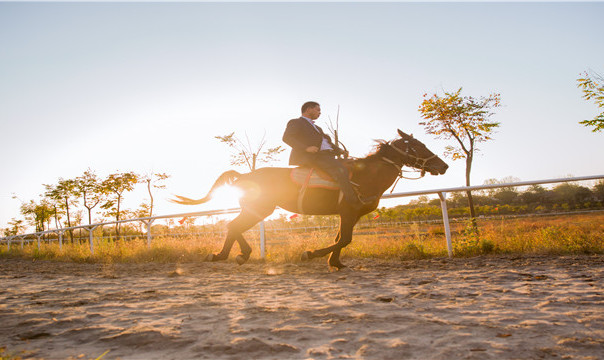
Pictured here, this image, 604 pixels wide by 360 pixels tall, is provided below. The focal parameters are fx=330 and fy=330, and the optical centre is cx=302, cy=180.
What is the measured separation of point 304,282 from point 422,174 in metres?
2.71

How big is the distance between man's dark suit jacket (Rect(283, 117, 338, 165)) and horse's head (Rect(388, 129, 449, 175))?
53.7 inches

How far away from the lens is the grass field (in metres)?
6.26

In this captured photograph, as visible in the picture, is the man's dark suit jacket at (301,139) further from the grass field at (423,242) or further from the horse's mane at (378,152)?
the grass field at (423,242)

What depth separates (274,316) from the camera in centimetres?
264

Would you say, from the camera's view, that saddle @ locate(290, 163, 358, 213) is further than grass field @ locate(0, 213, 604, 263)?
No

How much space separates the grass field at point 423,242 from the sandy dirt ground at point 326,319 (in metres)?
2.00

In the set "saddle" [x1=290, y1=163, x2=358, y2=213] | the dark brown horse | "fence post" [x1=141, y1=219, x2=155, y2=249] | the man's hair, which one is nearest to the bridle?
the dark brown horse

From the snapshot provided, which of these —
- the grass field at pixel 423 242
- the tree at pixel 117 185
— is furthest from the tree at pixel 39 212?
the grass field at pixel 423 242

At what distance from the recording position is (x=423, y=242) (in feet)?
23.9

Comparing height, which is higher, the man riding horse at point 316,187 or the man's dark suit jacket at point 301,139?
the man's dark suit jacket at point 301,139

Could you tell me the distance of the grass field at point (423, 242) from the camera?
626 cm

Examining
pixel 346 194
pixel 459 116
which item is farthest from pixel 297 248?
pixel 459 116

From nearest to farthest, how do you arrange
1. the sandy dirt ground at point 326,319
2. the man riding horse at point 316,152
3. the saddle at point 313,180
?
1. the sandy dirt ground at point 326,319
2. the man riding horse at point 316,152
3. the saddle at point 313,180

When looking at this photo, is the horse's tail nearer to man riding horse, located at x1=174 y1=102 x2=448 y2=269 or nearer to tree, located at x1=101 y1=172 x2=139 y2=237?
man riding horse, located at x1=174 y1=102 x2=448 y2=269
